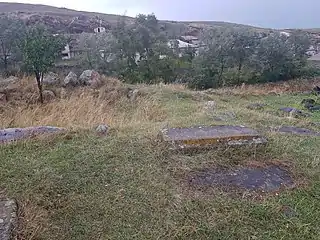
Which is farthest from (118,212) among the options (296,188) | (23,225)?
(296,188)

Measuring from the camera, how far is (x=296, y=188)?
333cm

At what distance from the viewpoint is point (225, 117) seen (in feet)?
19.2

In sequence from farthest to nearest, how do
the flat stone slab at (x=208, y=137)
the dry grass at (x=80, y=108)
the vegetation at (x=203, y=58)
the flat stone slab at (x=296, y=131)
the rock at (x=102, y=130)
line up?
the vegetation at (x=203, y=58) < the dry grass at (x=80, y=108) < the flat stone slab at (x=296, y=131) < the rock at (x=102, y=130) < the flat stone slab at (x=208, y=137)

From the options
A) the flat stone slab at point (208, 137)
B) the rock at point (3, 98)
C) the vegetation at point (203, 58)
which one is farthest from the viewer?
the vegetation at point (203, 58)

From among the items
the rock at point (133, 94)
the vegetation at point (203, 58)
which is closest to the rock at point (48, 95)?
the rock at point (133, 94)

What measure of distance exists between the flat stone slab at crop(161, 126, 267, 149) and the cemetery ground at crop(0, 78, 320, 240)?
0.38 feet

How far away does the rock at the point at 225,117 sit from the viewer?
5.57 m

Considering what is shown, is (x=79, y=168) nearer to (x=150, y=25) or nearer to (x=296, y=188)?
(x=296, y=188)

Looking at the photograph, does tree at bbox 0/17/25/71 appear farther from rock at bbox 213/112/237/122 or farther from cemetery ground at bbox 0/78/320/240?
cemetery ground at bbox 0/78/320/240

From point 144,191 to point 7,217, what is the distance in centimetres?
117

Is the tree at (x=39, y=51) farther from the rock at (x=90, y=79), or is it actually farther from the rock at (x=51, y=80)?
the rock at (x=90, y=79)

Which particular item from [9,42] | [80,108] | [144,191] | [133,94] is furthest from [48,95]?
[144,191]

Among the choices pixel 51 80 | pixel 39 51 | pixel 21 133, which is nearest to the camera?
pixel 21 133

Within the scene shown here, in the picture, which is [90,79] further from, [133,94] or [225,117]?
[225,117]
